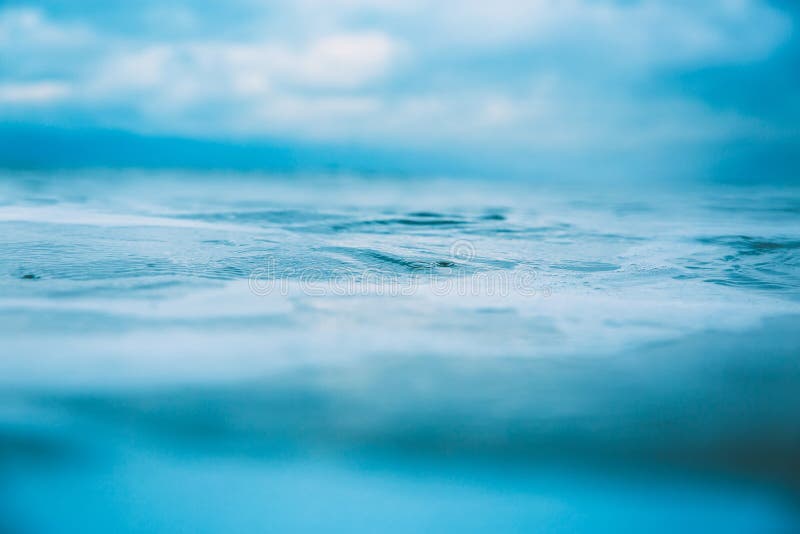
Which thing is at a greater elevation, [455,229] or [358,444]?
[455,229]

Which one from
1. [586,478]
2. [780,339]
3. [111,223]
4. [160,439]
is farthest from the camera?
[111,223]

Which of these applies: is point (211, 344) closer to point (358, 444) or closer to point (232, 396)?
point (232, 396)

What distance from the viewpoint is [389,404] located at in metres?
1.45

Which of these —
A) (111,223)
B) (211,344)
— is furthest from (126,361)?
(111,223)

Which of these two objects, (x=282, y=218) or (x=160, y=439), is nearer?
(x=160, y=439)

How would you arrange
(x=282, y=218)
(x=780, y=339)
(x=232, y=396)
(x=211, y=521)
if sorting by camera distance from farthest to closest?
(x=282, y=218) → (x=780, y=339) → (x=232, y=396) → (x=211, y=521)

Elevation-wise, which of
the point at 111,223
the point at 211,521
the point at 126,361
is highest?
the point at 111,223

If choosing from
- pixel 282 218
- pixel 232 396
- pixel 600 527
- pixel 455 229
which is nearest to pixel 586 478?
pixel 600 527

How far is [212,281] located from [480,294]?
132 centimetres

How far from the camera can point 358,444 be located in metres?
1.29

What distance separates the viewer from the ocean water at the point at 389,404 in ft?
3.60

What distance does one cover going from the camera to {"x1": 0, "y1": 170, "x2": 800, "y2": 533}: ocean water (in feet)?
Result: 3.60

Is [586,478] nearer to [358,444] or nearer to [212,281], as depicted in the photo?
[358,444]

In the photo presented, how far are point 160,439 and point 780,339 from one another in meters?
2.02
